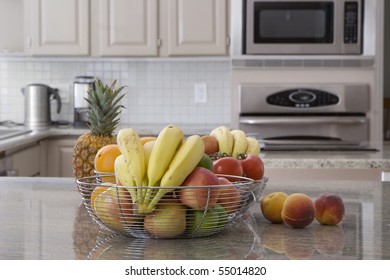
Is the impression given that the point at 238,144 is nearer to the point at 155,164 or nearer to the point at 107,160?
the point at 107,160

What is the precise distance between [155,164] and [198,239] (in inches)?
6.1

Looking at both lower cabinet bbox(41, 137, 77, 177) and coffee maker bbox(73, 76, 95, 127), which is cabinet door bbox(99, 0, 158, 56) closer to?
coffee maker bbox(73, 76, 95, 127)

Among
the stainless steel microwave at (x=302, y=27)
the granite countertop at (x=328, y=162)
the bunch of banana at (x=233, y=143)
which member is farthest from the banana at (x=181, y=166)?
the stainless steel microwave at (x=302, y=27)

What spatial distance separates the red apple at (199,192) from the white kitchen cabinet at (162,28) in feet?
11.2

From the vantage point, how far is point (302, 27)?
4.45 m

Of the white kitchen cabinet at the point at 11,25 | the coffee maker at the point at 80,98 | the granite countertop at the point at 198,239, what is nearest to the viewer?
the granite countertop at the point at 198,239

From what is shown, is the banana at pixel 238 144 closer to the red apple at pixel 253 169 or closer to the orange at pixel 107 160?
the red apple at pixel 253 169

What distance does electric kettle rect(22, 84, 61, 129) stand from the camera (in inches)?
189

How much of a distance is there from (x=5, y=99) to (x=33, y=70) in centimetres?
28

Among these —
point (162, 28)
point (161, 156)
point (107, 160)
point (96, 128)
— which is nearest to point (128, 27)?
point (162, 28)

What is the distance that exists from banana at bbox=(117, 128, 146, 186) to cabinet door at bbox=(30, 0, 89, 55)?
11.5ft

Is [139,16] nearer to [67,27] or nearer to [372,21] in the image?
[67,27]

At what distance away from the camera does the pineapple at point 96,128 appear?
5.91ft

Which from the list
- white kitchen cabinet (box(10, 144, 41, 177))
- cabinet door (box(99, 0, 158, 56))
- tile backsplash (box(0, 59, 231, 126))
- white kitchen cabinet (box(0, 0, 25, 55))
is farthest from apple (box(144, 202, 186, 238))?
white kitchen cabinet (box(0, 0, 25, 55))
